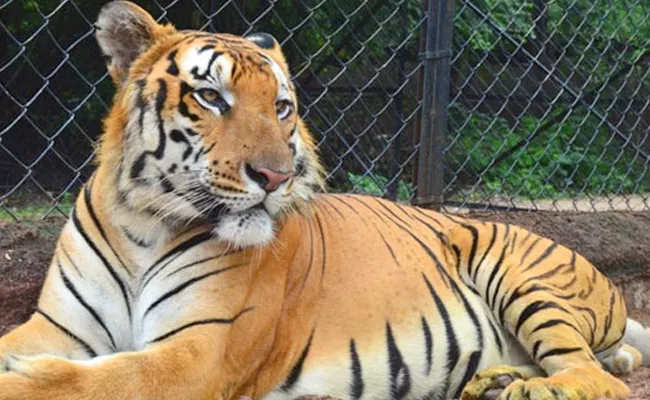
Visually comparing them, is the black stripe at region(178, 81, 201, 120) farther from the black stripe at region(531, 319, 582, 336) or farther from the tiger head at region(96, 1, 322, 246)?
the black stripe at region(531, 319, 582, 336)

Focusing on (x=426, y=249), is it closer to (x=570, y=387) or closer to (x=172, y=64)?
(x=570, y=387)

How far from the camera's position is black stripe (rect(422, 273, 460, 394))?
314 centimetres

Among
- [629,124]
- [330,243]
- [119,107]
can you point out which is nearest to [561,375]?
[330,243]

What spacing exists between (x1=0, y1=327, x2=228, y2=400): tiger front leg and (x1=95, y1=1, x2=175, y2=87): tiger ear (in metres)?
0.80

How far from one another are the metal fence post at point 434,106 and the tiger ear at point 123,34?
177cm

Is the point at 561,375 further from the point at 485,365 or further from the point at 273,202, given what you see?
the point at 273,202

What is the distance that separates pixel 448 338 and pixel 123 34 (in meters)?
1.39

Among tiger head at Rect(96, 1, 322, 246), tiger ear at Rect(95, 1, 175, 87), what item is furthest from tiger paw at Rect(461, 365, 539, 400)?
tiger ear at Rect(95, 1, 175, 87)

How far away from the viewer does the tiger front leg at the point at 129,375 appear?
2.21 metres

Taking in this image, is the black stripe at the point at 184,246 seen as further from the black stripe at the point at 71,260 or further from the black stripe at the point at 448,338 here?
the black stripe at the point at 448,338

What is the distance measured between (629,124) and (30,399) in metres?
7.05

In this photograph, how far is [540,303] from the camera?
3.14 metres

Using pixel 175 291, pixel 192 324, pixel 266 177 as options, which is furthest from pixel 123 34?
pixel 192 324

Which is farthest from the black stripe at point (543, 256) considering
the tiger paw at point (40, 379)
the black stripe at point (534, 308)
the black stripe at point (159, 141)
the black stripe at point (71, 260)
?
the tiger paw at point (40, 379)
